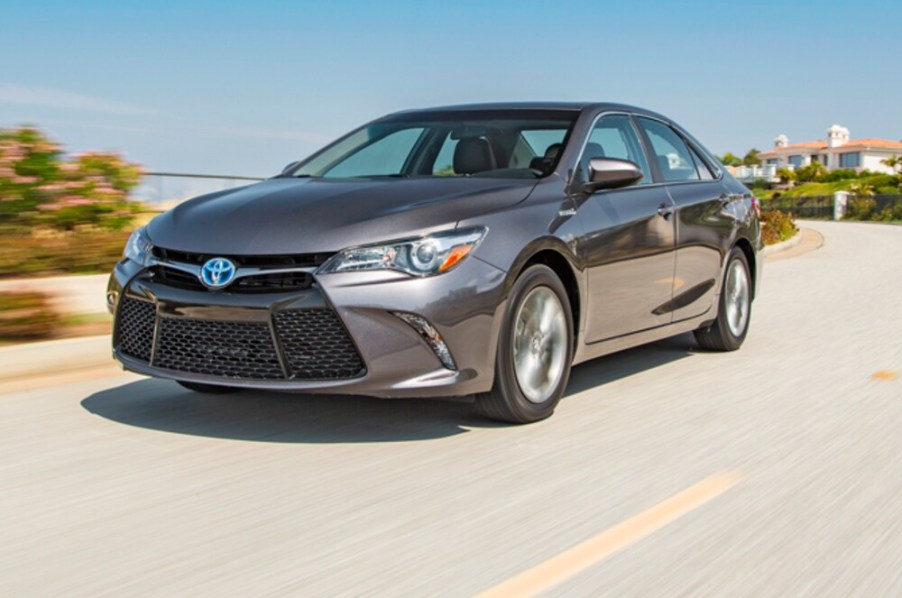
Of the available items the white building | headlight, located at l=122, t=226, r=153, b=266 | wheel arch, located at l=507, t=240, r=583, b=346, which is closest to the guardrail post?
the white building

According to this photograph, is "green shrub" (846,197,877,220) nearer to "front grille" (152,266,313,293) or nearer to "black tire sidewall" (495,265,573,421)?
"black tire sidewall" (495,265,573,421)

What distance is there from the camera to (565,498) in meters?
4.69

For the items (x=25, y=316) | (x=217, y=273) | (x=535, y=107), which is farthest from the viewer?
(x=25, y=316)

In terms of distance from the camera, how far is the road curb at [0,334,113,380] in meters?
7.38

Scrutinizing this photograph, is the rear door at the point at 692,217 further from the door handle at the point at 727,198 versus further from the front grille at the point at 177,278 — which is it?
the front grille at the point at 177,278

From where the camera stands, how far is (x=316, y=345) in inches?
208

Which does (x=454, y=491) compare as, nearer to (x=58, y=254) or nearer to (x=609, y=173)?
(x=609, y=173)

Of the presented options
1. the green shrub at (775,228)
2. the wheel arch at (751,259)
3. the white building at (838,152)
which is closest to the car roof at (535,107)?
the wheel arch at (751,259)

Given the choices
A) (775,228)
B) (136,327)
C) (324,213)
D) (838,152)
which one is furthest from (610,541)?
(838,152)

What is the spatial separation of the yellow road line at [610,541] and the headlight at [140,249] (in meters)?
2.67

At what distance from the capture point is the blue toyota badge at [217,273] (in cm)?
536

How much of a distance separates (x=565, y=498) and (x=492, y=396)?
1.16 meters

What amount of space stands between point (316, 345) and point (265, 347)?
23 cm

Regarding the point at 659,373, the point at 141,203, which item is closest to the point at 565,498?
the point at 659,373
